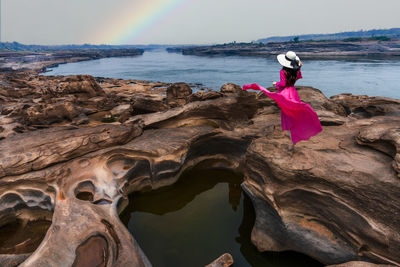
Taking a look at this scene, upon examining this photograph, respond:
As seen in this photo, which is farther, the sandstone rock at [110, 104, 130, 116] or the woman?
the sandstone rock at [110, 104, 130, 116]

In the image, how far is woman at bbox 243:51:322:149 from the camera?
4.30 meters

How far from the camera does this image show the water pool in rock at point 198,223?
5.55 m

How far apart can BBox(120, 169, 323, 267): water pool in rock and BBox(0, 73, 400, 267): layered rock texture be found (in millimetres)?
400

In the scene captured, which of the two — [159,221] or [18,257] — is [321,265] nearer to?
[159,221]

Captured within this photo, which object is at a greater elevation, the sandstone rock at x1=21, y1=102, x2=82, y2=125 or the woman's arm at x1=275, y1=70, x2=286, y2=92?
the woman's arm at x1=275, y1=70, x2=286, y2=92

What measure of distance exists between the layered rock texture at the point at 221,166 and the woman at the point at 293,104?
Answer: 2.97ft

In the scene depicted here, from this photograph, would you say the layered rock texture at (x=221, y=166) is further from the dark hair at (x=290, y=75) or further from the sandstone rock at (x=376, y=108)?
the dark hair at (x=290, y=75)

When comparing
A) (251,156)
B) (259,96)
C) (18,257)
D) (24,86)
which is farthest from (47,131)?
(24,86)

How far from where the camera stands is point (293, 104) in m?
4.26

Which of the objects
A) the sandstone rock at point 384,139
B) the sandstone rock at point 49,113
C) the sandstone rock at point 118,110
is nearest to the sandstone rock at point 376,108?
the sandstone rock at point 384,139

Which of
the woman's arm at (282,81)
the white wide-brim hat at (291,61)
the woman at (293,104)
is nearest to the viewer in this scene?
the woman at (293,104)

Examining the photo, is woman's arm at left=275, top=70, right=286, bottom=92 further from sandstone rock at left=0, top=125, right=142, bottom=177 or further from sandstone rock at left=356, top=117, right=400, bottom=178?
sandstone rock at left=0, top=125, right=142, bottom=177

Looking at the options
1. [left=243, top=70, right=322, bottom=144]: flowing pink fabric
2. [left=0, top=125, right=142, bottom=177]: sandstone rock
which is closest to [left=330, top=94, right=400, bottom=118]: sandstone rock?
[left=243, top=70, right=322, bottom=144]: flowing pink fabric

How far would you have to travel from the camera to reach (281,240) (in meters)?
5.31
